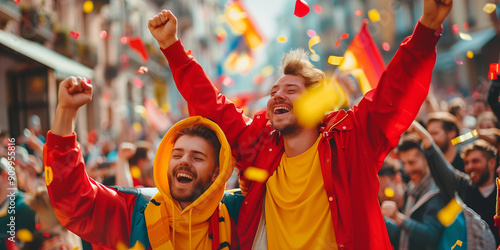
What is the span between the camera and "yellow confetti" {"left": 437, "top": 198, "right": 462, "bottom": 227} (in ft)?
12.4

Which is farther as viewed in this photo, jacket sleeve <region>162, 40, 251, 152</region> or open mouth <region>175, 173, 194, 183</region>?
jacket sleeve <region>162, 40, 251, 152</region>

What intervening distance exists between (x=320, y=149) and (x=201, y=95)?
2.71 ft

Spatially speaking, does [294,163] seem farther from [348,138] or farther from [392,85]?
[392,85]

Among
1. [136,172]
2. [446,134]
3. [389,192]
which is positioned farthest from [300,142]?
[136,172]

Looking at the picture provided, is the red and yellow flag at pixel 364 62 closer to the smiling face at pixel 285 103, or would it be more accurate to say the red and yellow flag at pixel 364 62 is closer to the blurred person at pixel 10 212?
the smiling face at pixel 285 103

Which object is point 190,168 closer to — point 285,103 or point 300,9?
point 285,103

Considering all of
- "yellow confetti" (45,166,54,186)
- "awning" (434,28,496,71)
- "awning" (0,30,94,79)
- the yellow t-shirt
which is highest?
"awning" (434,28,496,71)

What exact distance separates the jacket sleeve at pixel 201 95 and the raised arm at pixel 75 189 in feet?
1.80

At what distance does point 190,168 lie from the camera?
2688 mm

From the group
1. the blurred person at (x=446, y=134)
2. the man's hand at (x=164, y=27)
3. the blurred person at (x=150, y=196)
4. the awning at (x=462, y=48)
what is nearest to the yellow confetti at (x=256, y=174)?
the blurred person at (x=150, y=196)

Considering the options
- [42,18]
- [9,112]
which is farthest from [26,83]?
[42,18]

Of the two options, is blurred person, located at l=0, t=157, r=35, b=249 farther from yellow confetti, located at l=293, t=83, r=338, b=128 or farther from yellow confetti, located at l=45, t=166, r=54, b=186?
yellow confetti, located at l=293, t=83, r=338, b=128

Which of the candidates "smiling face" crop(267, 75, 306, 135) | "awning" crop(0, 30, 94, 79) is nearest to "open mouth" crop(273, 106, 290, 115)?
"smiling face" crop(267, 75, 306, 135)

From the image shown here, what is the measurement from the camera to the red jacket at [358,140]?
7.99 ft
